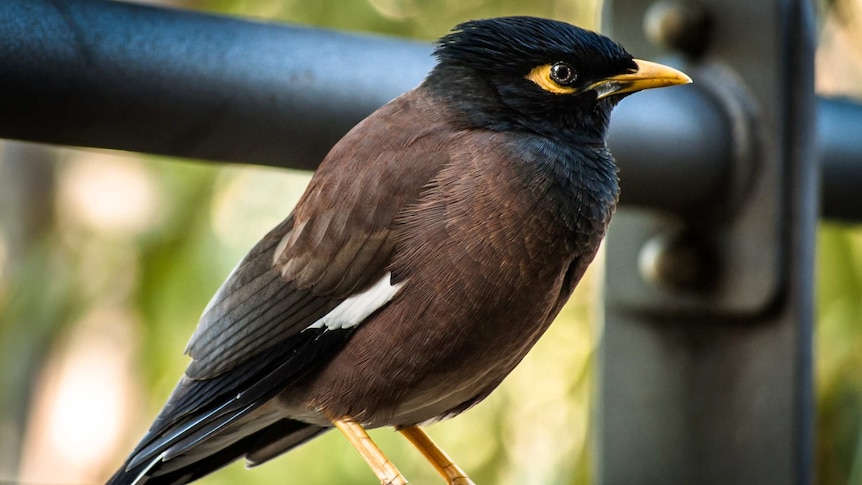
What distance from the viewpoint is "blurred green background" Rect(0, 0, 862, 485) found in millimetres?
3504

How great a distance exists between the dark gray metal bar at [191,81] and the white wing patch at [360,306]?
9.4 inches

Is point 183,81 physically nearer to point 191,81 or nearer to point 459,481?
point 191,81

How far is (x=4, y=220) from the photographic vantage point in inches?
183

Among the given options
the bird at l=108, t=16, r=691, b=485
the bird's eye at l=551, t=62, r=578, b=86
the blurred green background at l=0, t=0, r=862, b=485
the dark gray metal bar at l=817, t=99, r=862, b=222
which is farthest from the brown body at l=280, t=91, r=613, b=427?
the blurred green background at l=0, t=0, r=862, b=485

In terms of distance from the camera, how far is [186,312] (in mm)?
3812

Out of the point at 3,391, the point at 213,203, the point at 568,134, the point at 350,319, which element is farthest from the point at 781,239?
the point at 3,391

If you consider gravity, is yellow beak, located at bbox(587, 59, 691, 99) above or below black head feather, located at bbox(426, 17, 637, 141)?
below

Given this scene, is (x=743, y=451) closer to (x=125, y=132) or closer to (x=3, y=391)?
(x=125, y=132)

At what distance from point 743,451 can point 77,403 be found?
348 cm

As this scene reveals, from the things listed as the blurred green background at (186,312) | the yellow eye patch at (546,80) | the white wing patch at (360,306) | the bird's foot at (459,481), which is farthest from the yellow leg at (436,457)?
the blurred green background at (186,312)

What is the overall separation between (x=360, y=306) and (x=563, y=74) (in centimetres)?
40

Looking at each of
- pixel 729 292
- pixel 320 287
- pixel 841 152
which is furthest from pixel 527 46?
pixel 841 152

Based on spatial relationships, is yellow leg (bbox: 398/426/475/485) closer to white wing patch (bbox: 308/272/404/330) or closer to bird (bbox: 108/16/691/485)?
bird (bbox: 108/16/691/485)

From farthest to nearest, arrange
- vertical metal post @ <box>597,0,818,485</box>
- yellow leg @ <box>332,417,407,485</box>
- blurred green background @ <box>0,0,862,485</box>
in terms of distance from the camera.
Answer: blurred green background @ <box>0,0,862,485</box>, vertical metal post @ <box>597,0,818,485</box>, yellow leg @ <box>332,417,407,485</box>
